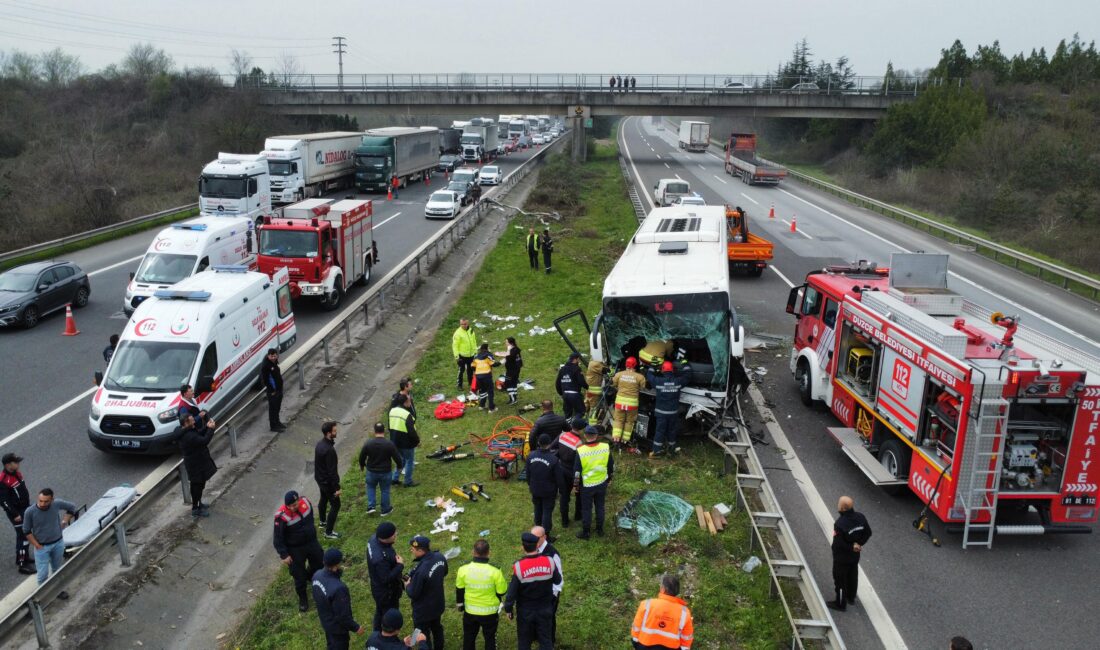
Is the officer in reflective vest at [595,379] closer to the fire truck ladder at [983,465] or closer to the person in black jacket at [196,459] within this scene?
the fire truck ladder at [983,465]

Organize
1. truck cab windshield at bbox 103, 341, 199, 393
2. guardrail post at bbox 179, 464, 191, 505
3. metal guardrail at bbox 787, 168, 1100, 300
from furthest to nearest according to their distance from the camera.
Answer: metal guardrail at bbox 787, 168, 1100, 300 < truck cab windshield at bbox 103, 341, 199, 393 < guardrail post at bbox 179, 464, 191, 505

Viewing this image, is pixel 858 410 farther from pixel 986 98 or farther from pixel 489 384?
pixel 986 98

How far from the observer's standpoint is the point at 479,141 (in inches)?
2768

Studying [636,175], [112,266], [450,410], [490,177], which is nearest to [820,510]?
[450,410]

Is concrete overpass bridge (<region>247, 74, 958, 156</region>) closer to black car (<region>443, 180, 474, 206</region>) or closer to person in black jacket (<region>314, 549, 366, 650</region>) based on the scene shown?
black car (<region>443, 180, 474, 206</region>)

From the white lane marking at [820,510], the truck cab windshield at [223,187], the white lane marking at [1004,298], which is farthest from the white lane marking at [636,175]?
the white lane marking at [820,510]

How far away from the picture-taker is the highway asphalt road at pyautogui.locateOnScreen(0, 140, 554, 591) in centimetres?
1265

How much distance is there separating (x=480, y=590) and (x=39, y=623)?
15.4ft

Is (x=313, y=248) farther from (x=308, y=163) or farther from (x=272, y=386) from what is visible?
(x=308, y=163)

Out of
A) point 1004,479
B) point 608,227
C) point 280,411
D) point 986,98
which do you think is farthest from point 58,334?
point 986,98

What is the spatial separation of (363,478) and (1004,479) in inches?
372

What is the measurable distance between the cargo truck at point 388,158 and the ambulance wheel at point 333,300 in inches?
1033

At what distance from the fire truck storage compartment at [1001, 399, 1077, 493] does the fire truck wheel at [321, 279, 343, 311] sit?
17461 millimetres

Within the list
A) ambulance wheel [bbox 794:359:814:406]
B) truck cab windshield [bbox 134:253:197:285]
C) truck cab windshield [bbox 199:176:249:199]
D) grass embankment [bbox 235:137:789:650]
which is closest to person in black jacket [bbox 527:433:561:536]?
grass embankment [bbox 235:137:789:650]
